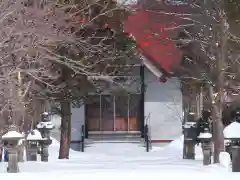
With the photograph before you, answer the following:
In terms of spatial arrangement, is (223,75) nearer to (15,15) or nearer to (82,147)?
(15,15)

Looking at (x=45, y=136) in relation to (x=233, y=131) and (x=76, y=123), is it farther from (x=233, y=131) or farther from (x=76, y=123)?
(x=233, y=131)

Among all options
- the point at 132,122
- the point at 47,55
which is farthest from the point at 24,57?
the point at 132,122

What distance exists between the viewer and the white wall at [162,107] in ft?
105

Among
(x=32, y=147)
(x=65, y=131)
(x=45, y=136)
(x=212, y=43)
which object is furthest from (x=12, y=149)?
(x=65, y=131)

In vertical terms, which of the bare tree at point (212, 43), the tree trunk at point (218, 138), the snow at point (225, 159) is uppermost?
the bare tree at point (212, 43)

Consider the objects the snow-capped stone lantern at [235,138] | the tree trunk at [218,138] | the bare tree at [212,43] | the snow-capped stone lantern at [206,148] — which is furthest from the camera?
the tree trunk at [218,138]

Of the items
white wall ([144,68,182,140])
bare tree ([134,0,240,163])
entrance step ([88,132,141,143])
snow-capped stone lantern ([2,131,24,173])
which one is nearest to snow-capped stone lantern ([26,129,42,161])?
snow-capped stone lantern ([2,131,24,173])

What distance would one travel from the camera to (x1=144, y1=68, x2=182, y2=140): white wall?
3216cm

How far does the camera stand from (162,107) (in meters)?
32.3

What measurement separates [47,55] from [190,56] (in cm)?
820

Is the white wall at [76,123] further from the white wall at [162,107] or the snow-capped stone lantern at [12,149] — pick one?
the snow-capped stone lantern at [12,149]

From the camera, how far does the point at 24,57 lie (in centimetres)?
1562

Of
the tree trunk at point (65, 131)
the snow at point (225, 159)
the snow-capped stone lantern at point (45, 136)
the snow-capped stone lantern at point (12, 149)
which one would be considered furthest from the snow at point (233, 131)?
the tree trunk at point (65, 131)

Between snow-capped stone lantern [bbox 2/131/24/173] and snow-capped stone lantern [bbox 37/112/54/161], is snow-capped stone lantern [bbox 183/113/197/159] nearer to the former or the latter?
snow-capped stone lantern [bbox 37/112/54/161]
